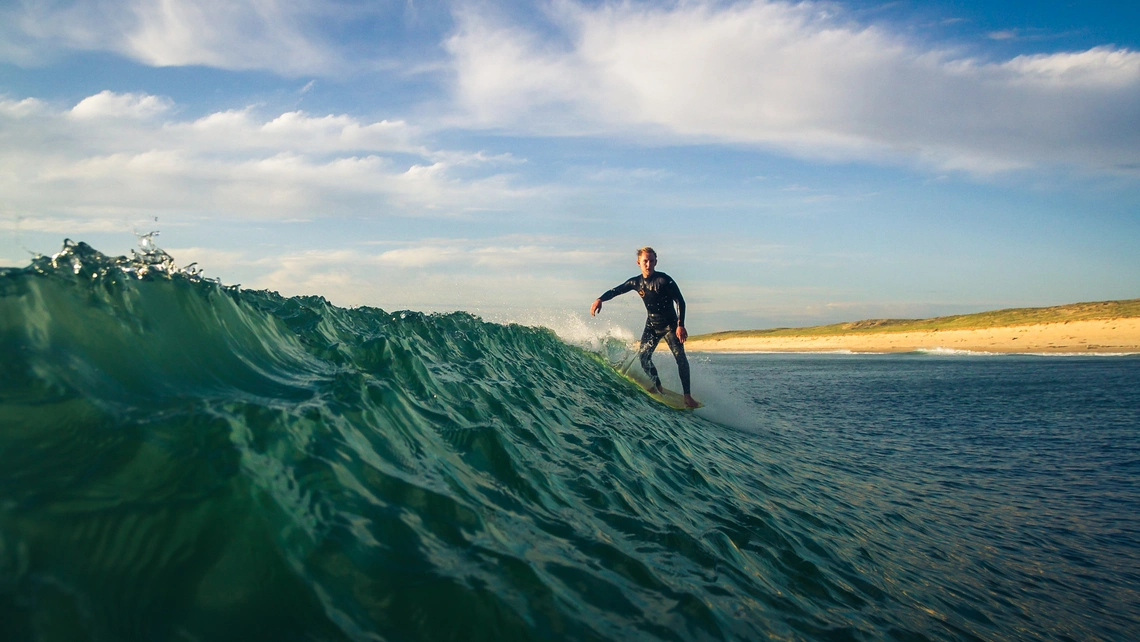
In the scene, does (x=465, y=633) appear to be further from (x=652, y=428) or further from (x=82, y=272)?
(x=652, y=428)

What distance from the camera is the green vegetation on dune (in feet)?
162

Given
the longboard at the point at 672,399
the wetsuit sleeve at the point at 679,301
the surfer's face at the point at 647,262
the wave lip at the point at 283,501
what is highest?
the surfer's face at the point at 647,262

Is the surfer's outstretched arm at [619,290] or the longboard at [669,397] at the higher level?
the surfer's outstretched arm at [619,290]

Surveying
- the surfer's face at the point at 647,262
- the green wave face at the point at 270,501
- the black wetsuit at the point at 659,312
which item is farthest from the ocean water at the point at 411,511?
the surfer's face at the point at 647,262

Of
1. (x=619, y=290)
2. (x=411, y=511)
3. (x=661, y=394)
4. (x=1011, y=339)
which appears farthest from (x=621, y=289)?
(x=1011, y=339)

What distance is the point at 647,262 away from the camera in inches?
448

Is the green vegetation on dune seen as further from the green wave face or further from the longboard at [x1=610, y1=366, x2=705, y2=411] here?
the green wave face

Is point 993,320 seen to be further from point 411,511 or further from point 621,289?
point 411,511

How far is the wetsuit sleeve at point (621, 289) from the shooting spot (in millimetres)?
11828

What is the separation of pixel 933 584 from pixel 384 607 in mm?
4127

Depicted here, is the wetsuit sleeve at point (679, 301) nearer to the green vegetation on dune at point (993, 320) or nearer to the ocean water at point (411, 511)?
the ocean water at point (411, 511)

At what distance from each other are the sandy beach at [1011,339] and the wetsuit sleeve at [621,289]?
141 feet

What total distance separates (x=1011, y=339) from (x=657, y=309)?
49.1 metres

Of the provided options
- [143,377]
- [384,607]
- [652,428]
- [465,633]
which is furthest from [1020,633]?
[143,377]
